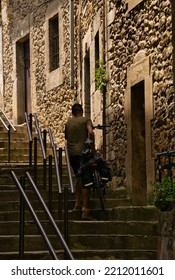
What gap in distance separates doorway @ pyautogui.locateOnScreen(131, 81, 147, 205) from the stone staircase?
741 mm

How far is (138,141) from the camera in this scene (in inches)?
540

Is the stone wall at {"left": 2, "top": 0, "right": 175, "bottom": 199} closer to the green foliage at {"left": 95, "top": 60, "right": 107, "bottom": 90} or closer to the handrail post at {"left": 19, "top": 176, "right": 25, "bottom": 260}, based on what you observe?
the green foliage at {"left": 95, "top": 60, "right": 107, "bottom": 90}

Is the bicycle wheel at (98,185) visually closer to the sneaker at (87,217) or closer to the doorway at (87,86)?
the sneaker at (87,217)

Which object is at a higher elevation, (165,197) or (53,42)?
(53,42)

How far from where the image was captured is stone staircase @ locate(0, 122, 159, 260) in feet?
33.4

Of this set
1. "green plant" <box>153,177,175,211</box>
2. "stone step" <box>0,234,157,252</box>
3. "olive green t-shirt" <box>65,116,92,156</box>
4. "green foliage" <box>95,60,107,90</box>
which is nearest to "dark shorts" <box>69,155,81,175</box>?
"olive green t-shirt" <box>65,116,92,156</box>

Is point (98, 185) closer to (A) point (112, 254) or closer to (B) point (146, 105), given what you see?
(B) point (146, 105)

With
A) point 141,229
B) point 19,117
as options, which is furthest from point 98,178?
point 19,117

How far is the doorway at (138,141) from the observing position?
1364 cm

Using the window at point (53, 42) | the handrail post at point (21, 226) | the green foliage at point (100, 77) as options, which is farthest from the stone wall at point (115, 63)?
the handrail post at point (21, 226)

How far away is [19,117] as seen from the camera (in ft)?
73.8

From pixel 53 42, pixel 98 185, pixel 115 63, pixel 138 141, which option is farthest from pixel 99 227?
pixel 53 42

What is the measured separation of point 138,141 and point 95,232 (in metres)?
2.92

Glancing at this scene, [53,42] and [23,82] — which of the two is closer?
[53,42]
